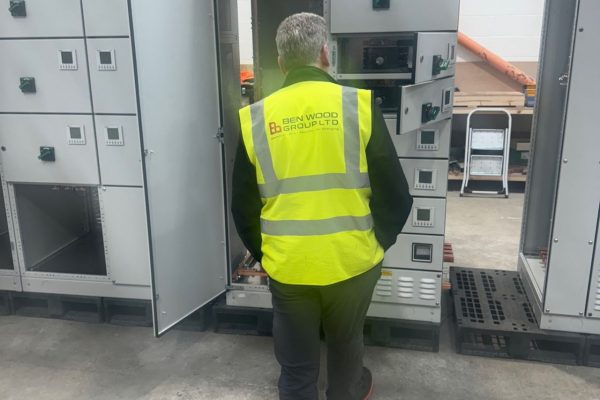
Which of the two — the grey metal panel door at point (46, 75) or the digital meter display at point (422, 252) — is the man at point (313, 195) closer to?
the digital meter display at point (422, 252)

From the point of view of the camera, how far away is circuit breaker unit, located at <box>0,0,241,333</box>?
248cm

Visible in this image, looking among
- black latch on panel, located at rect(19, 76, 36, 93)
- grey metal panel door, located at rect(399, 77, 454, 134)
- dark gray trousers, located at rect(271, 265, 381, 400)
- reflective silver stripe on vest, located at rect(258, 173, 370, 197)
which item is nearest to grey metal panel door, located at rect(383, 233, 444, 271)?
grey metal panel door, located at rect(399, 77, 454, 134)

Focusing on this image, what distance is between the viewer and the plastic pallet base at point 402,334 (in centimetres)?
280

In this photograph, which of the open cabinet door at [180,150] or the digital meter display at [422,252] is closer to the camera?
the open cabinet door at [180,150]

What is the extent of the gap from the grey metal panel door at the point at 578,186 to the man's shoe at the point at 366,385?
3.10ft

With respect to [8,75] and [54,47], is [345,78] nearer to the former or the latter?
[54,47]

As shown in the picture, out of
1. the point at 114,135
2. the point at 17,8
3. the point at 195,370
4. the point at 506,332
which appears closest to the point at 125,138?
the point at 114,135

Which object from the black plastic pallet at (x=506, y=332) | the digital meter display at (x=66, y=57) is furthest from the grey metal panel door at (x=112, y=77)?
the black plastic pallet at (x=506, y=332)

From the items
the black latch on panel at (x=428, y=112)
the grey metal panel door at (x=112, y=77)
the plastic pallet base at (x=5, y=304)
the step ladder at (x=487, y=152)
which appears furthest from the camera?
the step ladder at (x=487, y=152)

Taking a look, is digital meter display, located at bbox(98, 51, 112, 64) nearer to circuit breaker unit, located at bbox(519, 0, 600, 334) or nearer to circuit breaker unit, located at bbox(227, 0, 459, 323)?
circuit breaker unit, located at bbox(227, 0, 459, 323)

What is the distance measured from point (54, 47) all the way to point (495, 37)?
4.94 m

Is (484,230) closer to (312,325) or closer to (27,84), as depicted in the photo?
(312,325)

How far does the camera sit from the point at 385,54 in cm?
258

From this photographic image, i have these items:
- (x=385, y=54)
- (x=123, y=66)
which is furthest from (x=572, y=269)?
(x=123, y=66)
